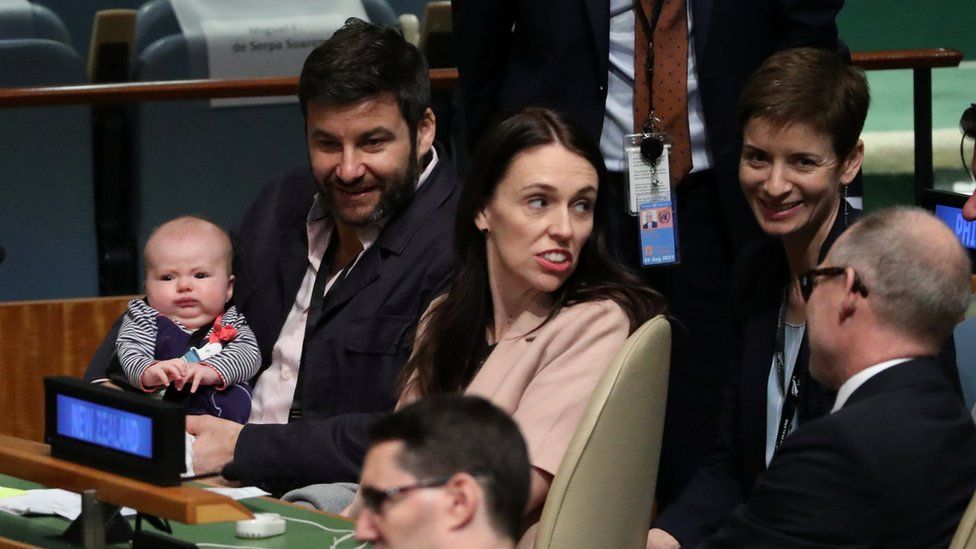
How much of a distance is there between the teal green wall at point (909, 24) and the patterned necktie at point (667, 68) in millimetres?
6033

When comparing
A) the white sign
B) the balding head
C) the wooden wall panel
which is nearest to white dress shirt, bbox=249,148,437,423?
the balding head

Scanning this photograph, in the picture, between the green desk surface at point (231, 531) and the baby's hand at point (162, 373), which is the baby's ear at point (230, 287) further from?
the green desk surface at point (231, 531)

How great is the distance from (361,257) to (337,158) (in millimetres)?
207

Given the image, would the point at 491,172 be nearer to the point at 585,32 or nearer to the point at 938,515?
the point at 585,32

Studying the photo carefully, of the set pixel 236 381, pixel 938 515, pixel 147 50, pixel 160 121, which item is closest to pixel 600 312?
pixel 938 515

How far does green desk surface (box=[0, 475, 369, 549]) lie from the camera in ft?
7.97

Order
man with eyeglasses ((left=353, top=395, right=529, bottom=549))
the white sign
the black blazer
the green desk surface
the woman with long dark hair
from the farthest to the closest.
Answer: the white sign
the black blazer
the woman with long dark hair
the green desk surface
man with eyeglasses ((left=353, top=395, right=529, bottom=549))

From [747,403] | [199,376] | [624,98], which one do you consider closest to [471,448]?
[747,403]

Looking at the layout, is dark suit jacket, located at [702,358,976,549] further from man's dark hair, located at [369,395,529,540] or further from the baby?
the baby

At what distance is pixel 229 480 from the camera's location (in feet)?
9.90

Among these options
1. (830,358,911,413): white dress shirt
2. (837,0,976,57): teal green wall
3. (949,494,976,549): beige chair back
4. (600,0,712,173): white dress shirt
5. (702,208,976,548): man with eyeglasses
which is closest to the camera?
(949,494,976,549): beige chair back

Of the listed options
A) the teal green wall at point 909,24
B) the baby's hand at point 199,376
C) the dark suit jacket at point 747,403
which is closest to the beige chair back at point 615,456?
the dark suit jacket at point 747,403

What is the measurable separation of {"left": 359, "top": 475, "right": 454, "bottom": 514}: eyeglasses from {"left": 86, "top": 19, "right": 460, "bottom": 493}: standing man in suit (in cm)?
120

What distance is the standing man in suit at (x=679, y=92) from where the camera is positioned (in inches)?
136
